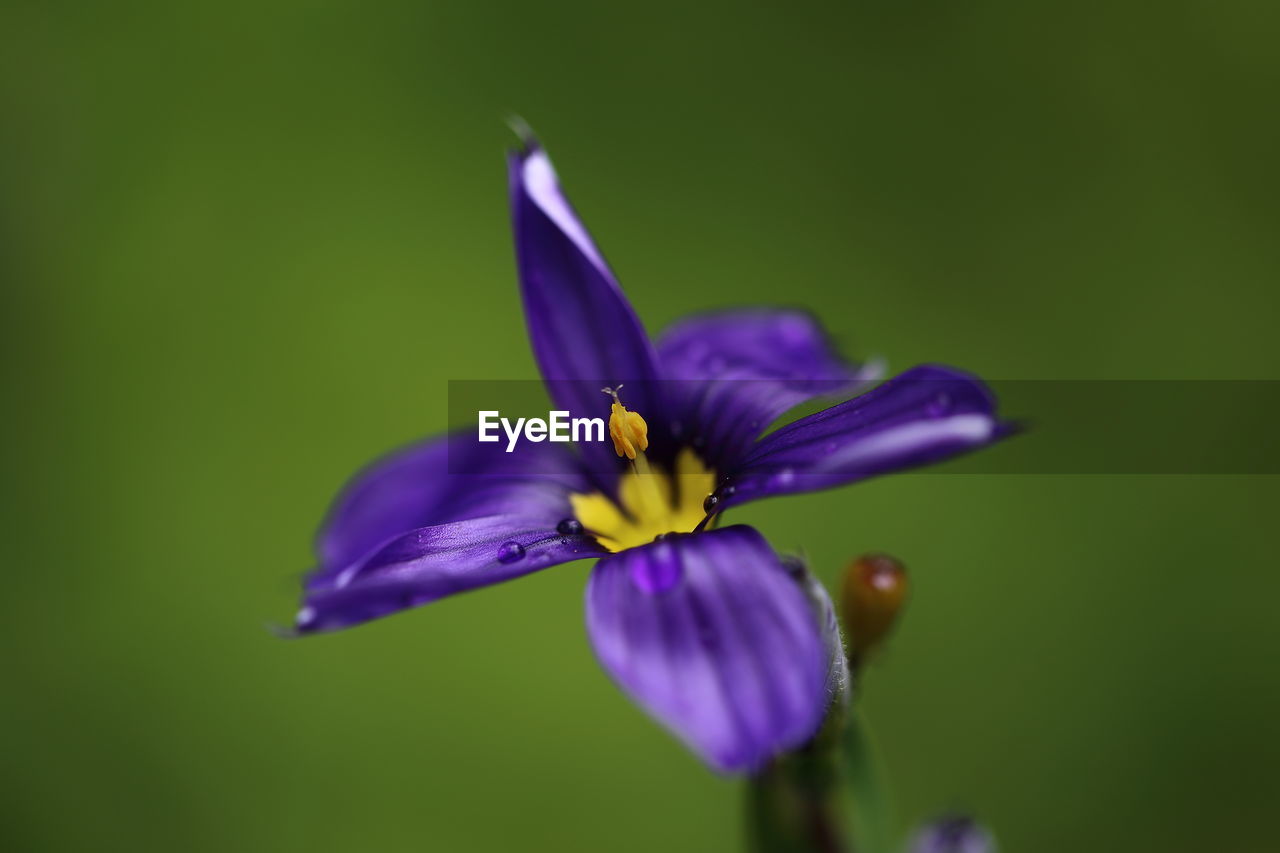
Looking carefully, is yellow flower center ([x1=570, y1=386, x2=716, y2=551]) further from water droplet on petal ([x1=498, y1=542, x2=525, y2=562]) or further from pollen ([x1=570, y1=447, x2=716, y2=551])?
water droplet on petal ([x1=498, y1=542, x2=525, y2=562])

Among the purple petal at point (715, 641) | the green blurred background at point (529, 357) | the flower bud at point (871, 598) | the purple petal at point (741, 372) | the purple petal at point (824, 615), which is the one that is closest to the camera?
the purple petal at point (715, 641)

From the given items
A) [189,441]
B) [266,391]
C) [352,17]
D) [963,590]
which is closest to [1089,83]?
[963,590]

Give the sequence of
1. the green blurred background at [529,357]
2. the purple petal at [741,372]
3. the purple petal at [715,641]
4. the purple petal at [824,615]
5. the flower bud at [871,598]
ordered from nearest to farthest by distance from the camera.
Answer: the purple petal at [715,641] < the purple petal at [824,615] < the flower bud at [871,598] < the purple petal at [741,372] < the green blurred background at [529,357]

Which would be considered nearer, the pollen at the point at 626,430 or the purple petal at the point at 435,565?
the purple petal at the point at 435,565

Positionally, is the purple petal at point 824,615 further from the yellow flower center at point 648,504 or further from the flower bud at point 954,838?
the yellow flower center at point 648,504

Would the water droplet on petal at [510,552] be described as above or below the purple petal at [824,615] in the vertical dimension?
above

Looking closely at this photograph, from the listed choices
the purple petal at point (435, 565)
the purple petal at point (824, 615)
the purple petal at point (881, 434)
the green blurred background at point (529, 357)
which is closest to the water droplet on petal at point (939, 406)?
the purple petal at point (881, 434)
